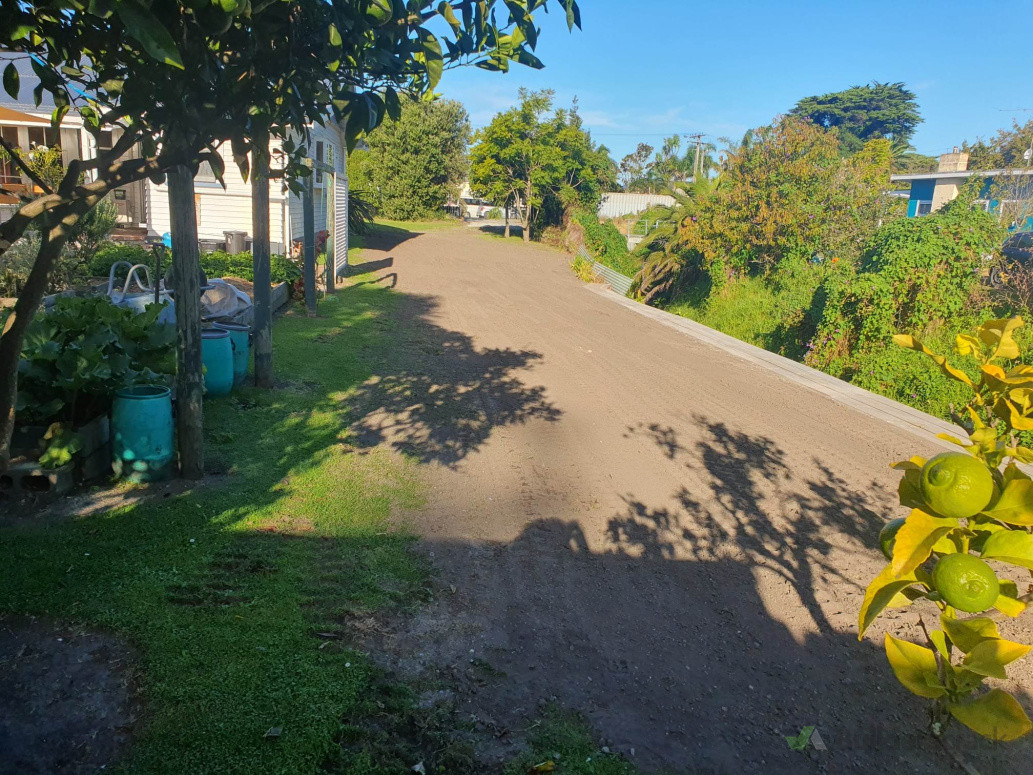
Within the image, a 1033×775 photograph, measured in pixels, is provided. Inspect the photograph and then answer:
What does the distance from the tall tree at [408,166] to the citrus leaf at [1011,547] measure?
154 ft

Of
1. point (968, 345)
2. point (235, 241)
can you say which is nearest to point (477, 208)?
point (235, 241)

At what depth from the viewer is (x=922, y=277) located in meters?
11.9

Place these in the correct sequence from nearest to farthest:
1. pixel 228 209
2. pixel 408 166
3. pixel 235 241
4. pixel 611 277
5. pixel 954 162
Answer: pixel 235 241 < pixel 228 209 < pixel 611 277 < pixel 954 162 < pixel 408 166

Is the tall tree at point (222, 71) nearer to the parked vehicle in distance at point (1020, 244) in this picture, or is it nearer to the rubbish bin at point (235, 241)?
the rubbish bin at point (235, 241)

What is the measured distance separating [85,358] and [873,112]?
6747 centimetres

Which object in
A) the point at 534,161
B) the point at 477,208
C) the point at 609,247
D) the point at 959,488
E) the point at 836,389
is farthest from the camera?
the point at 477,208

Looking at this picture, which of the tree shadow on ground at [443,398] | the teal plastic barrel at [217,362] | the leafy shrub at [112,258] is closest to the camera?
the tree shadow on ground at [443,398]

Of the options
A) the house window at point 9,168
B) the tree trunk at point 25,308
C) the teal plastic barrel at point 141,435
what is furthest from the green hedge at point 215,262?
the tree trunk at point 25,308

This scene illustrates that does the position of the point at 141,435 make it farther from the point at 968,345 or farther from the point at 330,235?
the point at 330,235

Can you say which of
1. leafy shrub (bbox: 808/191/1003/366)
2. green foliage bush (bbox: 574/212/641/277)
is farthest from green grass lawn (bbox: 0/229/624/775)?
green foliage bush (bbox: 574/212/641/277)

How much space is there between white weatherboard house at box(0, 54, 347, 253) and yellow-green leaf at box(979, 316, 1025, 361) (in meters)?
15.3

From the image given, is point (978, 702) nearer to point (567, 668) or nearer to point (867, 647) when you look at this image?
point (567, 668)

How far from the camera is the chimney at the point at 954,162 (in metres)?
31.6

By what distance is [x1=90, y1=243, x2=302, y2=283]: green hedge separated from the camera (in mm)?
13172
